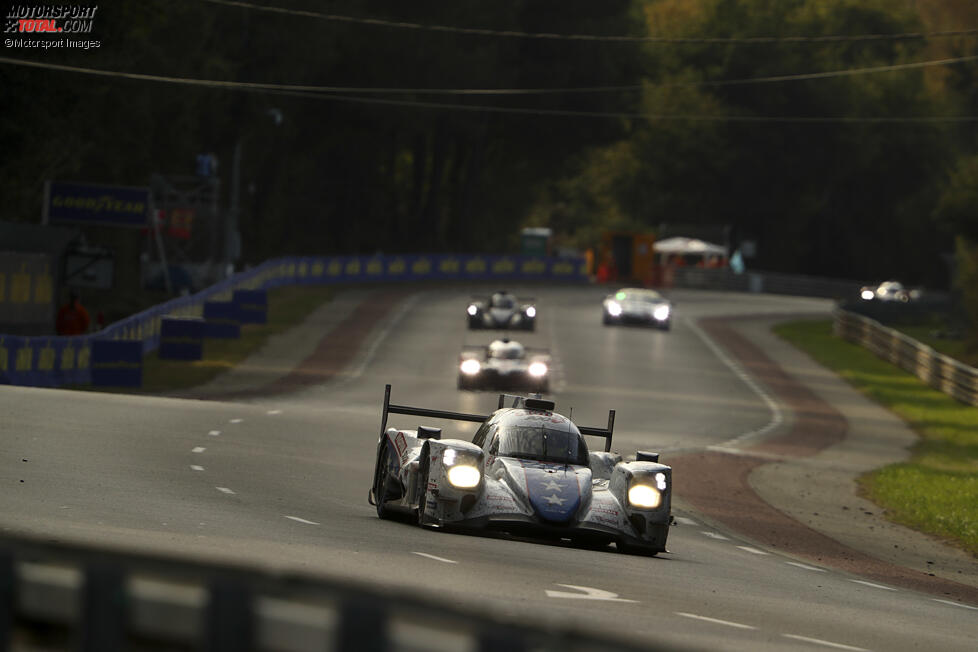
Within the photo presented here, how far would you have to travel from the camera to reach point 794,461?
2942 cm

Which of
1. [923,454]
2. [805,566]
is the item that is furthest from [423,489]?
[923,454]

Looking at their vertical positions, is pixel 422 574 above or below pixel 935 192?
below

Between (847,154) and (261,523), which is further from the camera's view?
(847,154)

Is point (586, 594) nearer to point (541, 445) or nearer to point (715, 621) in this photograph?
point (715, 621)

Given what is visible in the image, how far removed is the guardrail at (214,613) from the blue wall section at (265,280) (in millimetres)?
25695

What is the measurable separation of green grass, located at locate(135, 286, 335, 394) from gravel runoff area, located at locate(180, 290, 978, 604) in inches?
19.5

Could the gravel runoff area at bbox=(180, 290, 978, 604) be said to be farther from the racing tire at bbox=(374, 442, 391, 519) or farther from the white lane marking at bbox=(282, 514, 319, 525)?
the white lane marking at bbox=(282, 514, 319, 525)

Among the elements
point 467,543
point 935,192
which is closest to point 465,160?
point 935,192

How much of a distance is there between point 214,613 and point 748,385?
41.1 metres

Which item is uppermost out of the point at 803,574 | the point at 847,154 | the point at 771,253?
the point at 847,154

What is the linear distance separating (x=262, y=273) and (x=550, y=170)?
180ft

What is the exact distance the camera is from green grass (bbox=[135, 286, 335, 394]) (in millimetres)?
36609

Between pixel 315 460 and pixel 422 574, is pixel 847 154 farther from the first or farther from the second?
pixel 422 574

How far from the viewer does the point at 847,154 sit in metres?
110
